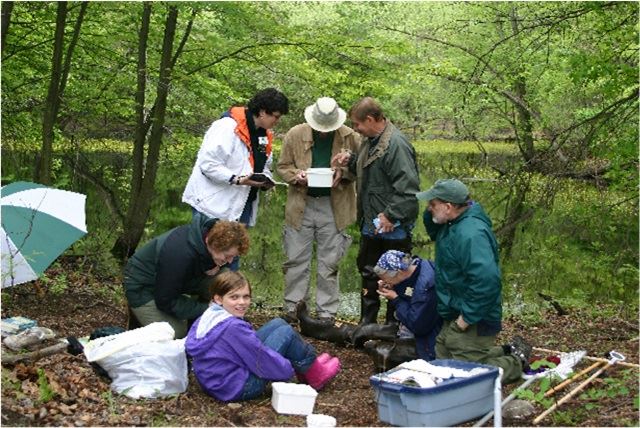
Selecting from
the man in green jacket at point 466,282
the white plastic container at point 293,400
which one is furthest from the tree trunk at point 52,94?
the white plastic container at point 293,400

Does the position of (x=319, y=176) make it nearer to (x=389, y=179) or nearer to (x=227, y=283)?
(x=389, y=179)

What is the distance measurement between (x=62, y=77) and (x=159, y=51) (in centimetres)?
145

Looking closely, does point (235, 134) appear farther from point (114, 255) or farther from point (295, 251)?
point (114, 255)

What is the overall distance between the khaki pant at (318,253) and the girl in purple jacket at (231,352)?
1.94 m

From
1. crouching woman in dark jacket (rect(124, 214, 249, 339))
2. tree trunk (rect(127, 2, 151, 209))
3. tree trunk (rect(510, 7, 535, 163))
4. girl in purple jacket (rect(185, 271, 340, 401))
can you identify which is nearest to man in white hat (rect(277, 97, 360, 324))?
crouching woman in dark jacket (rect(124, 214, 249, 339))

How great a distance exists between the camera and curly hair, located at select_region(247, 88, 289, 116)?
5.86m

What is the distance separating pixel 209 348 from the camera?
4621mm

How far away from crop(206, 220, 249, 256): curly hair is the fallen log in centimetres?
105

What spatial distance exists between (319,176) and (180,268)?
1678mm

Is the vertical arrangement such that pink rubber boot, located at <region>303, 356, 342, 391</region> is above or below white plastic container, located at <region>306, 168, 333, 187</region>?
below

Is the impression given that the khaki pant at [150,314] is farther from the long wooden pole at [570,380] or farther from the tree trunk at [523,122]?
the tree trunk at [523,122]

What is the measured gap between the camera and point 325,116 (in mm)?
6305

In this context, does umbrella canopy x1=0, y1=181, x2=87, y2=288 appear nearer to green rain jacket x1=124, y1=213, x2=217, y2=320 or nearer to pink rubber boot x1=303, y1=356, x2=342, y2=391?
green rain jacket x1=124, y1=213, x2=217, y2=320

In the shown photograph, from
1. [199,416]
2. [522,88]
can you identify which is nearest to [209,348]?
[199,416]
